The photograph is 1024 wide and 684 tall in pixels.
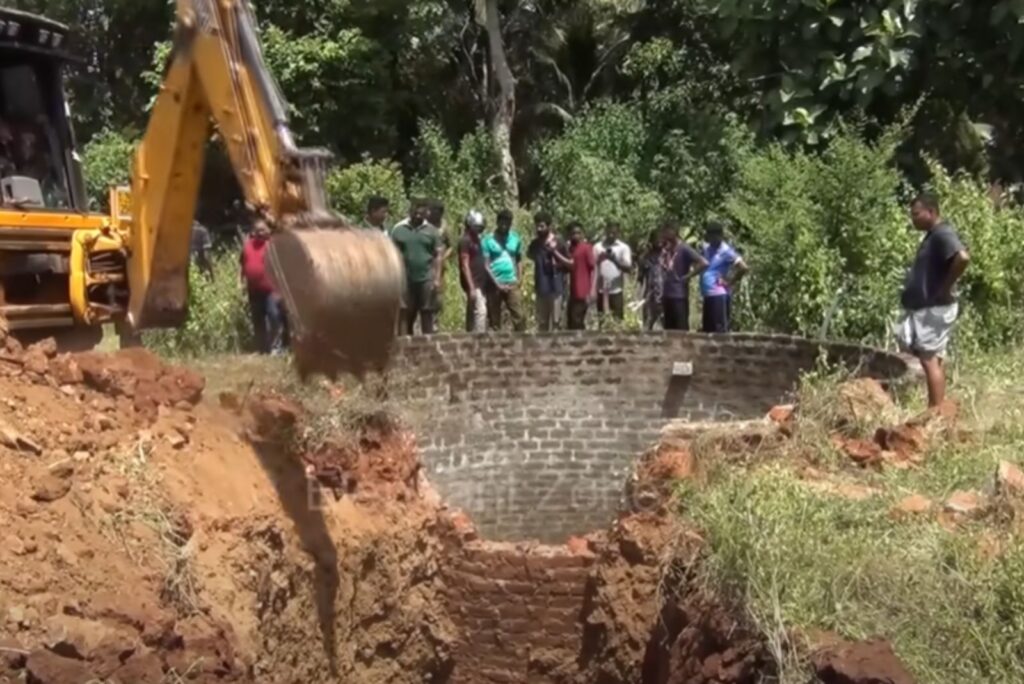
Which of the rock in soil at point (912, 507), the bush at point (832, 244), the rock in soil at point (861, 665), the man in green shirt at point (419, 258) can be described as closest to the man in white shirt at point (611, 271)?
the bush at point (832, 244)

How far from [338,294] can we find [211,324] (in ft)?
29.2

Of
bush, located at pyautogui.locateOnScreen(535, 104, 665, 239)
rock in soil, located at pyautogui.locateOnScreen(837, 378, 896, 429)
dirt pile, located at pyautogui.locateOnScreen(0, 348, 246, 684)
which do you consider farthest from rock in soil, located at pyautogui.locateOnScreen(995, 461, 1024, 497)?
bush, located at pyautogui.locateOnScreen(535, 104, 665, 239)

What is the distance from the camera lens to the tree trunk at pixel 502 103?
22.6 m

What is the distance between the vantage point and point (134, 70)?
25891 millimetres

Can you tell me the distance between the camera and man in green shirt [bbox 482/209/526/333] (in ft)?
49.3

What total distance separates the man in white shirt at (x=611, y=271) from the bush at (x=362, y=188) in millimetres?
5094

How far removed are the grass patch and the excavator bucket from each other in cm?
198

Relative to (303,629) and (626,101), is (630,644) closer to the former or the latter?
(303,629)

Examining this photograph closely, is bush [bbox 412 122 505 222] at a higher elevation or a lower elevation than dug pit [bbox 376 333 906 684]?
higher

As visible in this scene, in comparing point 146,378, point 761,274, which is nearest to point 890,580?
point 146,378

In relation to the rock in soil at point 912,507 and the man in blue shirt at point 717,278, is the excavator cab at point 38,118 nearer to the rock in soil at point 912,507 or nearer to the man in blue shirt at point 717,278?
the rock in soil at point 912,507

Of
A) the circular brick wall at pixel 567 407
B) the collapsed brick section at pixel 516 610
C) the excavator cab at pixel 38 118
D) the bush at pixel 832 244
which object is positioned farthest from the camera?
the bush at pixel 832 244

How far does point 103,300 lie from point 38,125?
1.24 metres

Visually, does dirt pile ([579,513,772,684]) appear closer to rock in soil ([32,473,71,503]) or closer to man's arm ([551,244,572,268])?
rock in soil ([32,473,71,503])
